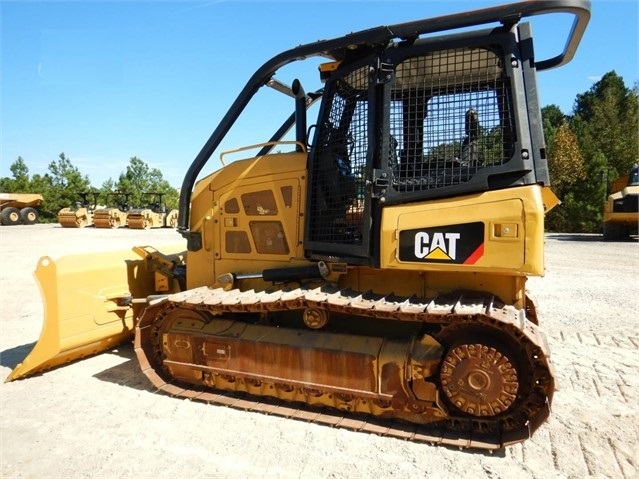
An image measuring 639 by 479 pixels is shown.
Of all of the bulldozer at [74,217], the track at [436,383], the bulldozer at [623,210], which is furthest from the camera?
the bulldozer at [74,217]

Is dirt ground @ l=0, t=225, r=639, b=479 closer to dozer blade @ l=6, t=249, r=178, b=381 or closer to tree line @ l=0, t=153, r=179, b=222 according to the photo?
dozer blade @ l=6, t=249, r=178, b=381

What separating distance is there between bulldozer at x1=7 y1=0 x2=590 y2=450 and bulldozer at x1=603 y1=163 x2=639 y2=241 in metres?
17.6

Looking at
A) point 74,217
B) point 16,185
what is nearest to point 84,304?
point 74,217

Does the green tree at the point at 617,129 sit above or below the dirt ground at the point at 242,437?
above

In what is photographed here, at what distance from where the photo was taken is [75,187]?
4712cm

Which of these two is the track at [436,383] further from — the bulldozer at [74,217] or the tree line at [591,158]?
the bulldozer at [74,217]

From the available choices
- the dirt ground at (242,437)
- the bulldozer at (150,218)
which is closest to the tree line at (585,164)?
the bulldozer at (150,218)

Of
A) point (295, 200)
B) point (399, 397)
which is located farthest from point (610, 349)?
point (295, 200)

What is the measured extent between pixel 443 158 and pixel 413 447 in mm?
2151

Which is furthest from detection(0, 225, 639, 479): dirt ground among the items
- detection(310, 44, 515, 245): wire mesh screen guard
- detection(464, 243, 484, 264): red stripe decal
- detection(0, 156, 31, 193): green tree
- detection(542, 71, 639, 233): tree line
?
detection(0, 156, 31, 193): green tree

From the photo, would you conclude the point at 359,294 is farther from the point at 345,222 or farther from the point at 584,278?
the point at 584,278

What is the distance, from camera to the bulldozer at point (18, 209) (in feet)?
113

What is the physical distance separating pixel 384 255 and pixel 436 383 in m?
1.04

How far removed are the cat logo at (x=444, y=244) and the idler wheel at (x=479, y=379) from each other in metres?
0.65
